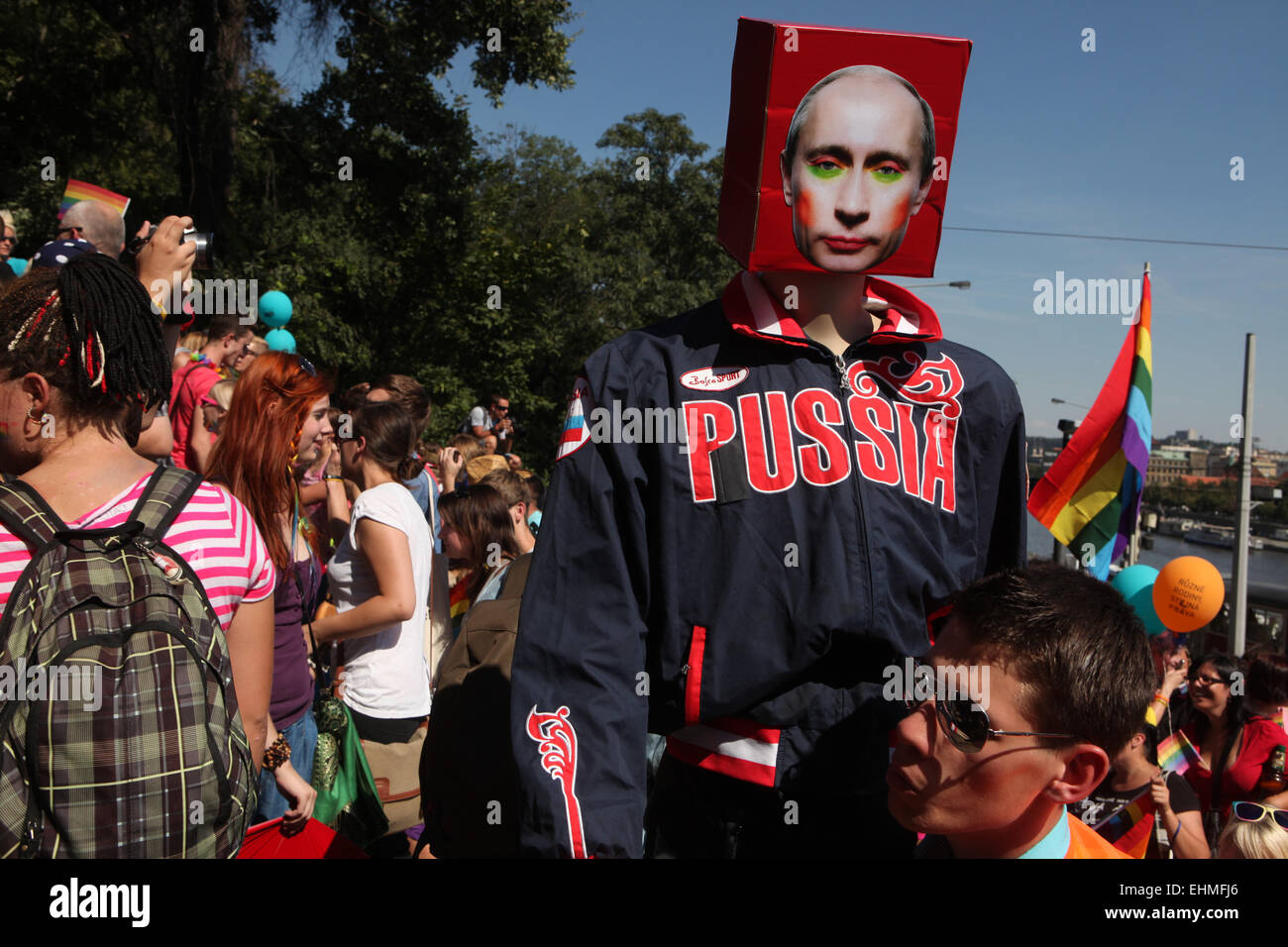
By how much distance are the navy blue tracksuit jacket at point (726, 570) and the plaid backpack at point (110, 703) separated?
57 cm

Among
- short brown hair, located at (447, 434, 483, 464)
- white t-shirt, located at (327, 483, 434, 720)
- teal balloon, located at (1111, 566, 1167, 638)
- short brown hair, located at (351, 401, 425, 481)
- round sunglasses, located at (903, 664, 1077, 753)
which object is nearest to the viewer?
round sunglasses, located at (903, 664, 1077, 753)

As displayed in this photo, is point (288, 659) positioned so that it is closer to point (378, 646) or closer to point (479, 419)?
point (378, 646)

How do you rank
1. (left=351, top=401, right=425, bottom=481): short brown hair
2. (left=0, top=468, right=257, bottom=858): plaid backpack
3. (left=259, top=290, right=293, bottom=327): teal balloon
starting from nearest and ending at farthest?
(left=0, top=468, right=257, bottom=858): plaid backpack
(left=351, top=401, right=425, bottom=481): short brown hair
(left=259, top=290, right=293, bottom=327): teal balloon

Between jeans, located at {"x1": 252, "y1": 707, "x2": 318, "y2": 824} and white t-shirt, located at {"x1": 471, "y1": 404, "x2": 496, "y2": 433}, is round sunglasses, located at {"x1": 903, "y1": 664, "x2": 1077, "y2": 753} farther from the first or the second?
white t-shirt, located at {"x1": 471, "y1": 404, "x2": 496, "y2": 433}

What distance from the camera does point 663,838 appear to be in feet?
6.08

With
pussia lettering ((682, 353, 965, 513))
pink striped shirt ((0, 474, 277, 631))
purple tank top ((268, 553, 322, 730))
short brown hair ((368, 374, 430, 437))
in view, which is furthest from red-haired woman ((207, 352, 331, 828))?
pussia lettering ((682, 353, 965, 513))

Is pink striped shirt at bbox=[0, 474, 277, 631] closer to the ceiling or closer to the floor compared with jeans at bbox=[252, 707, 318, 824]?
closer to the ceiling

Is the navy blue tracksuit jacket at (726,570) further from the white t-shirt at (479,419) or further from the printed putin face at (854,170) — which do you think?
the white t-shirt at (479,419)

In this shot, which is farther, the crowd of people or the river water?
the river water

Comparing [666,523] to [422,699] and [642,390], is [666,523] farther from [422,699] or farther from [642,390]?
[422,699]

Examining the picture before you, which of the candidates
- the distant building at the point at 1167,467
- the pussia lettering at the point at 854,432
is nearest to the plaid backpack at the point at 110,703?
the pussia lettering at the point at 854,432

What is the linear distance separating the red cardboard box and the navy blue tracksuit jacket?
0.57 ft

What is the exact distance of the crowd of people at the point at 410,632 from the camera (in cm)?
161

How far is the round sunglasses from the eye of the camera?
1.59m
